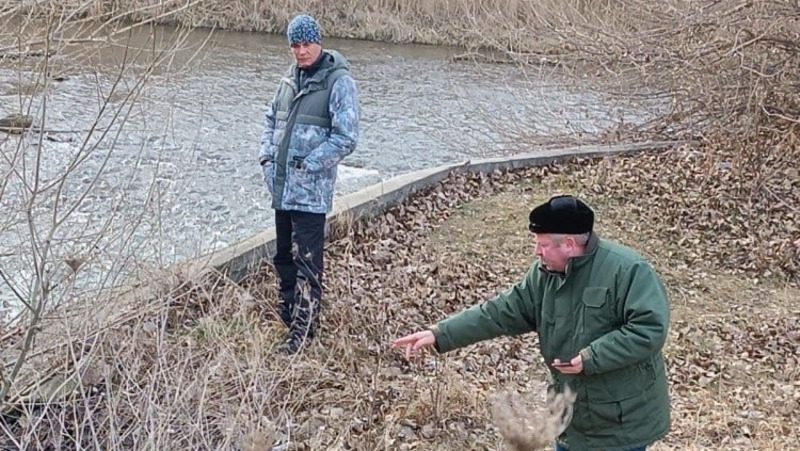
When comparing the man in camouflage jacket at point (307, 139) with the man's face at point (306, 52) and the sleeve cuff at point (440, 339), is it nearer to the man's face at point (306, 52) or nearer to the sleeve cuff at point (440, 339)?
the man's face at point (306, 52)

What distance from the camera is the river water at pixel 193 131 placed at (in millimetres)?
5582

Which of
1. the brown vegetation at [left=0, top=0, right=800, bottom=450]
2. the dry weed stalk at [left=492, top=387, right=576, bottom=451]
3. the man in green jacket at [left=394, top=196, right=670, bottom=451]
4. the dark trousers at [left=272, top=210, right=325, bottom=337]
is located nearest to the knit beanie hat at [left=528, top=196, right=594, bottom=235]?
the man in green jacket at [left=394, top=196, right=670, bottom=451]

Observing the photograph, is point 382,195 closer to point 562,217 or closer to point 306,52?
point 306,52

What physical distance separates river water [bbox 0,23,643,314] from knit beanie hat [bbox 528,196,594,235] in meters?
2.41

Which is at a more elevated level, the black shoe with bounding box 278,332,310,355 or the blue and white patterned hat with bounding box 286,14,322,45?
the blue and white patterned hat with bounding box 286,14,322,45

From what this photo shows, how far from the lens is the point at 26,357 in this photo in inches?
181

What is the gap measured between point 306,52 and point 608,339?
2.69m

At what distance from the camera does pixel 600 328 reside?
3365 millimetres

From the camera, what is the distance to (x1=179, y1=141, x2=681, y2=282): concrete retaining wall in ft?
21.4

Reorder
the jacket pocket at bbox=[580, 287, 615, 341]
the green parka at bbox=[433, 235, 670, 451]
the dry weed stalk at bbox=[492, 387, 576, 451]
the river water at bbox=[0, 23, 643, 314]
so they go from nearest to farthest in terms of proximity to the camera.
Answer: the dry weed stalk at bbox=[492, 387, 576, 451] → the green parka at bbox=[433, 235, 670, 451] → the jacket pocket at bbox=[580, 287, 615, 341] → the river water at bbox=[0, 23, 643, 314]

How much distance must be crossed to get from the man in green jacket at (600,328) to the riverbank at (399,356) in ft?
3.80

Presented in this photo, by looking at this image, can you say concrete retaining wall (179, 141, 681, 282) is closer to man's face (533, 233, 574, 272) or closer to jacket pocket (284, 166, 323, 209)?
jacket pocket (284, 166, 323, 209)

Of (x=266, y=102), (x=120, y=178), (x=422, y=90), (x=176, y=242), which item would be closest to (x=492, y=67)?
(x=422, y=90)

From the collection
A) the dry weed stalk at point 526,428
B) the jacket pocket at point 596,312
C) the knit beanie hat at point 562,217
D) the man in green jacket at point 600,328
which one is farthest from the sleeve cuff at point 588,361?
the dry weed stalk at point 526,428
